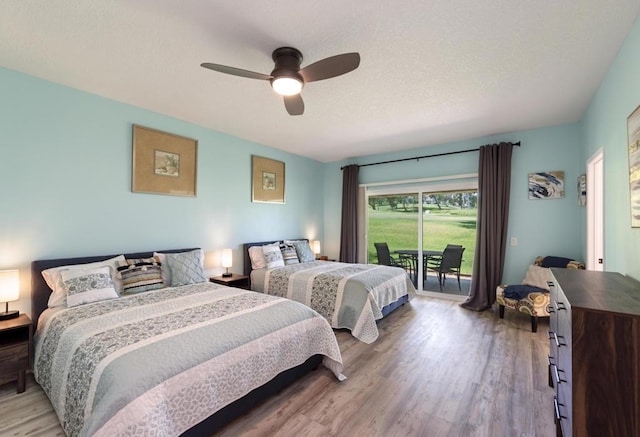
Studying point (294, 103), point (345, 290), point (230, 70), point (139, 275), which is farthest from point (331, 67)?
point (139, 275)

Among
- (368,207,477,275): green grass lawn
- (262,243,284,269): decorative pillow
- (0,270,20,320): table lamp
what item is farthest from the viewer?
(368,207,477,275): green grass lawn

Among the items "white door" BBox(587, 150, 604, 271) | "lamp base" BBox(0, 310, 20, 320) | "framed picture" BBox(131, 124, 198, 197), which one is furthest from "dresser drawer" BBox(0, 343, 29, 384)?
"white door" BBox(587, 150, 604, 271)

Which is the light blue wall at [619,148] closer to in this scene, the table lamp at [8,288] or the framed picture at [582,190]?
the framed picture at [582,190]

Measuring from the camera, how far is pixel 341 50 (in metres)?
2.21

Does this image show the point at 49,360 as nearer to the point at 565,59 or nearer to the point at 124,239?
the point at 124,239

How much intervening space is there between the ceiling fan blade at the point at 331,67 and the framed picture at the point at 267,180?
2.76 m

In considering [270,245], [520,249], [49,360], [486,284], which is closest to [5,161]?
[49,360]

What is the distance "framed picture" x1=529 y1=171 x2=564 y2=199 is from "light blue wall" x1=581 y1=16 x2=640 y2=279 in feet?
4.16

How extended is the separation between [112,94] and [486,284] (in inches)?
213

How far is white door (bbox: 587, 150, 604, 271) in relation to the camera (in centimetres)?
329

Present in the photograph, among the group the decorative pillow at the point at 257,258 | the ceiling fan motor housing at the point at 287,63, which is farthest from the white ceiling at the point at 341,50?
Answer: the decorative pillow at the point at 257,258

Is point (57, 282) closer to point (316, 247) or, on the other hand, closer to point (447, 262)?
point (316, 247)

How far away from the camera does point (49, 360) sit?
2.05 metres

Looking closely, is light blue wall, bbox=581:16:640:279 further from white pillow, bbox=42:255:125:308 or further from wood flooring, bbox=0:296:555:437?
white pillow, bbox=42:255:125:308
